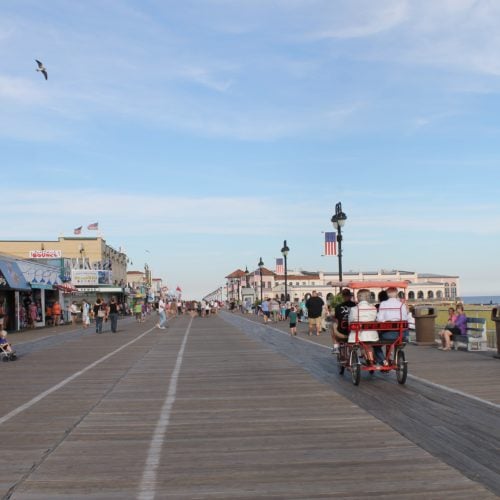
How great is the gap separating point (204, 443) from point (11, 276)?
34.2 metres

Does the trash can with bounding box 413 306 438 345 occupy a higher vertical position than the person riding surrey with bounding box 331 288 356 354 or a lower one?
lower

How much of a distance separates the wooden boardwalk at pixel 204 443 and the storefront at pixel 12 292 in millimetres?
25152

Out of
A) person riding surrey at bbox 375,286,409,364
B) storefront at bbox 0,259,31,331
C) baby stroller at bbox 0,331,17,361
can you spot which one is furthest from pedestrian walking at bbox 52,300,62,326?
person riding surrey at bbox 375,286,409,364

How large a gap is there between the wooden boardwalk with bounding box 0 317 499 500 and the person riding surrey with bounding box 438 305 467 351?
7.43 meters

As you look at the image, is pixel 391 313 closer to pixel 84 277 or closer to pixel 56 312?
pixel 56 312

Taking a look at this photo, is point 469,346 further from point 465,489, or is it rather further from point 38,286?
point 38,286

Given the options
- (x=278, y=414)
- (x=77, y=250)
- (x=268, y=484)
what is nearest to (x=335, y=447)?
(x=268, y=484)

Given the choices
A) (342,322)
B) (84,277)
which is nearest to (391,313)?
(342,322)

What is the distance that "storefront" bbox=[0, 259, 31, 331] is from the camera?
38.4 metres

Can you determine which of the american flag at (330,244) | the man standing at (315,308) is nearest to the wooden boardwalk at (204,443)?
the man standing at (315,308)

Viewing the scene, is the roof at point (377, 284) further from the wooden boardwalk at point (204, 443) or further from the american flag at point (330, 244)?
the american flag at point (330, 244)

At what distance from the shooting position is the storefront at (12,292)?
38366mm

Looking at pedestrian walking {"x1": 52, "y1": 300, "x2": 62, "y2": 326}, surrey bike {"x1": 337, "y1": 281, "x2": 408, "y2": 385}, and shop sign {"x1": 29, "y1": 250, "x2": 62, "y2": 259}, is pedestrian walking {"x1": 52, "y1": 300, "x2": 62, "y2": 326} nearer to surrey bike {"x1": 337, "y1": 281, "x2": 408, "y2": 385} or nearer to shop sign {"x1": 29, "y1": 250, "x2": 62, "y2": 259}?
shop sign {"x1": 29, "y1": 250, "x2": 62, "y2": 259}

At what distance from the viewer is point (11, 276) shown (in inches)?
1549
